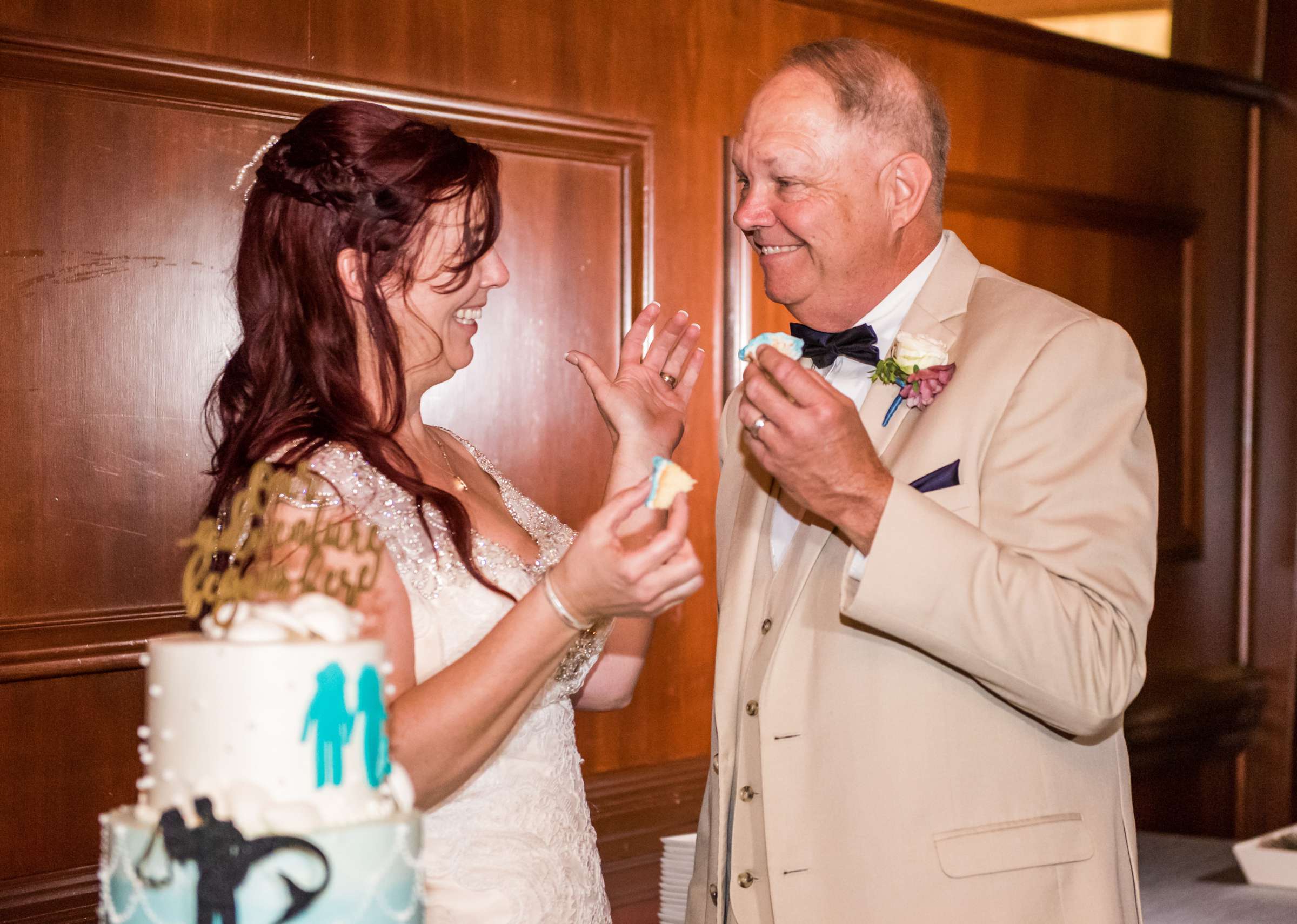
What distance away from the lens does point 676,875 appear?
10.1 ft

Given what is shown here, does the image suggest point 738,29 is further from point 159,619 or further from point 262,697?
point 262,697

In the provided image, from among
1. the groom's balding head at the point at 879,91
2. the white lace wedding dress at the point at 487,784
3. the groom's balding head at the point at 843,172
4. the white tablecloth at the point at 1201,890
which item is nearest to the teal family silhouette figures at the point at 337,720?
the white lace wedding dress at the point at 487,784

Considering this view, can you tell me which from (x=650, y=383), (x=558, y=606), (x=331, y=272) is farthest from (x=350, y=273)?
(x=558, y=606)

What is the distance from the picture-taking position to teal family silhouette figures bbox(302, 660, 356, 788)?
1.27 m

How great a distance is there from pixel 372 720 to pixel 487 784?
0.77 meters

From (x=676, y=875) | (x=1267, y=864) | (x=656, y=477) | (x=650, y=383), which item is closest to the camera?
(x=656, y=477)

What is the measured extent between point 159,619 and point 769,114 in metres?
1.76

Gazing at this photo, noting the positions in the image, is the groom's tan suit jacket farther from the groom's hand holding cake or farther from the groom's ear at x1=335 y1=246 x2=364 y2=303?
the groom's ear at x1=335 y1=246 x2=364 y2=303

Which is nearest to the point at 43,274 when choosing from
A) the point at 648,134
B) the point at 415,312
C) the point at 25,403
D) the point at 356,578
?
the point at 25,403

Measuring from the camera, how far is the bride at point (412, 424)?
1927mm

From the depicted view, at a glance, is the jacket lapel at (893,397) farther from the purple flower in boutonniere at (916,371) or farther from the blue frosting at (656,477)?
the blue frosting at (656,477)

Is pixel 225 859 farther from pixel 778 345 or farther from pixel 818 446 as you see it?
pixel 778 345

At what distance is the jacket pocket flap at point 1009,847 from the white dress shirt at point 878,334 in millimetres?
604

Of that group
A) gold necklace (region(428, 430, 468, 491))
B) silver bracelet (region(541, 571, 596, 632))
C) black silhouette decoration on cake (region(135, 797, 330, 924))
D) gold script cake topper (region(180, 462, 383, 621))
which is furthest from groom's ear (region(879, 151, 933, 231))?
black silhouette decoration on cake (region(135, 797, 330, 924))
